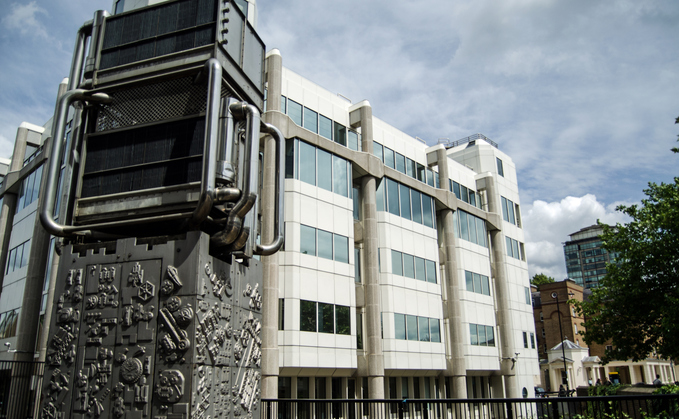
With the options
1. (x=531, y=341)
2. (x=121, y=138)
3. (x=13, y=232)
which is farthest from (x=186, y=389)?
(x=531, y=341)

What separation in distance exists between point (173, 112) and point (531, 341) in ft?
149

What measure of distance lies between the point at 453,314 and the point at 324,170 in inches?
634

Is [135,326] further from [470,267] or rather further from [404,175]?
[470,267]

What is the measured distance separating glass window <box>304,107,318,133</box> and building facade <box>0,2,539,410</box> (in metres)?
0.07

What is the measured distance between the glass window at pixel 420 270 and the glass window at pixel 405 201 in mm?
3194

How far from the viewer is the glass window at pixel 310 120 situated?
31.9 m

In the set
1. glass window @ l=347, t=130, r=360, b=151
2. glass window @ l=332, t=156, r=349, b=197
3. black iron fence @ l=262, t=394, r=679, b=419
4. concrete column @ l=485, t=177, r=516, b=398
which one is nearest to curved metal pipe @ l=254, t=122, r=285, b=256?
black iron fence @ l=262, t=394, r=679, b=419

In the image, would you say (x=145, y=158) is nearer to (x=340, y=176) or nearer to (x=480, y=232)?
(x=340, y=176)

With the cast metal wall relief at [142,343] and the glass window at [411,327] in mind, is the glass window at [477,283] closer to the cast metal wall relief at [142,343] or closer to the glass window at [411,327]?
the glass window at [411,327]

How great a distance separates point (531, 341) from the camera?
50031mm

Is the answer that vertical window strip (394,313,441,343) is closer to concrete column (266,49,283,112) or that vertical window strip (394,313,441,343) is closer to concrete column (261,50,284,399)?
concrete column (261,50,284,399)

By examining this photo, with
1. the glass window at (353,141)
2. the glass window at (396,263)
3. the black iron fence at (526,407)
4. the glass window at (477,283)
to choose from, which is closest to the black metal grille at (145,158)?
the black iron fence at (526,407)

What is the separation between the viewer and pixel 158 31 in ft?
45.9

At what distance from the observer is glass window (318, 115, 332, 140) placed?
3288 centimetres
